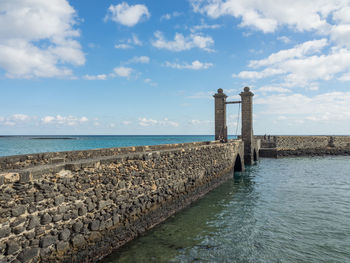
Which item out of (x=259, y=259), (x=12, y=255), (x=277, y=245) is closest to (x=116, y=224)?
(x=12, y=255)

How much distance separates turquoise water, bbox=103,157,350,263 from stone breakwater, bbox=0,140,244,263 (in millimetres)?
563

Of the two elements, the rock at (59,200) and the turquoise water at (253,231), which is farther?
the turquoise water at (253,231)

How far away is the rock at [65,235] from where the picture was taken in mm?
4923

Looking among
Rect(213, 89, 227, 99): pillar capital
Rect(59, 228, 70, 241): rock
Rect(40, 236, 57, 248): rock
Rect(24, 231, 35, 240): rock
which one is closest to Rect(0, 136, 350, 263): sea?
Rect(59, 228, 70, 241): rock

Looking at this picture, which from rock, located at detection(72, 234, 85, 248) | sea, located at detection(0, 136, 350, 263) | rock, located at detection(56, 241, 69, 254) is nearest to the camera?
rock, located at detection(56, 241, 69, 254)

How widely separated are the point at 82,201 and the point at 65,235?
0.77 m

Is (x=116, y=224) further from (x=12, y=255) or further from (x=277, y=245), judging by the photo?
(x=277, y=245)

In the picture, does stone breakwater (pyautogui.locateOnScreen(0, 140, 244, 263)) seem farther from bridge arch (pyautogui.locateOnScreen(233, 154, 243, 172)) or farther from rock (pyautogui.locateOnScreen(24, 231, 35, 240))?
bridge arch (pyautogui.locateOnScreen(233, 154, 243, 172))

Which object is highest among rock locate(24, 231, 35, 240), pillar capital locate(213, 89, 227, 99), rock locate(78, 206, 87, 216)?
pillar capital locate(213, 89, 227, 99)

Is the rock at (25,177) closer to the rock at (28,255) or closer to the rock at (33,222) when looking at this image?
the rock at (33,222)

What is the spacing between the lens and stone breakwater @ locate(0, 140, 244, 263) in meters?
4.23

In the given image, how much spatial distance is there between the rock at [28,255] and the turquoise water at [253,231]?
1.74 metres

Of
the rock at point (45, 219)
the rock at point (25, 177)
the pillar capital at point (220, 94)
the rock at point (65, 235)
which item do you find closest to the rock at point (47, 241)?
the rock at point (65, 235)

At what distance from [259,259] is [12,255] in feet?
16.9
